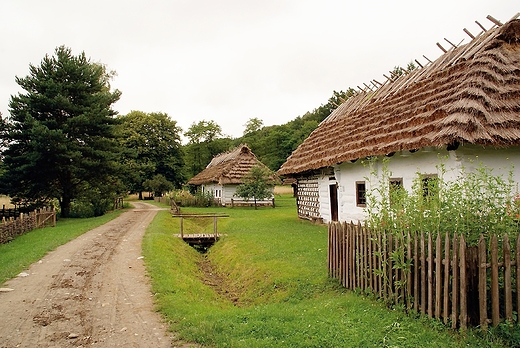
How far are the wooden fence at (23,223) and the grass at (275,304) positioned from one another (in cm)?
605

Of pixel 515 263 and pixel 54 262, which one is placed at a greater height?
pixel 515 263

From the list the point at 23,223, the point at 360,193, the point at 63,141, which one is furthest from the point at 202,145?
the point at 360,193

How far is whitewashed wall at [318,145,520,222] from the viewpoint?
9008 millimetres

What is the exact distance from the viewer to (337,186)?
15.1m

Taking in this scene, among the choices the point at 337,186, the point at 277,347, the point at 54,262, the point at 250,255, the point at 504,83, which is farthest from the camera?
the point at 337,186

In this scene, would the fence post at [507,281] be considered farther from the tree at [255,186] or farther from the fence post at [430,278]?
the tree at [255,186]

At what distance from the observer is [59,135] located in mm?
20828

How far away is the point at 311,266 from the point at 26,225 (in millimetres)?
14560

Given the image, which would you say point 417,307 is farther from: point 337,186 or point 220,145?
point 220,145

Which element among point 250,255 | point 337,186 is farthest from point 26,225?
point 337,186

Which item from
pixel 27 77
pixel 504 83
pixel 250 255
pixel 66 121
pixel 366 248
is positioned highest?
pixel 27 77

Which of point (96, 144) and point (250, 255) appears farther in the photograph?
point (96, 144)

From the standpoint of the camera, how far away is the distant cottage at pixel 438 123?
8.54m

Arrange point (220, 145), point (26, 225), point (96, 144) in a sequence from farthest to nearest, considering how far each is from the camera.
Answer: point (220, 145)
point (96, 144)
point (26, 225)
